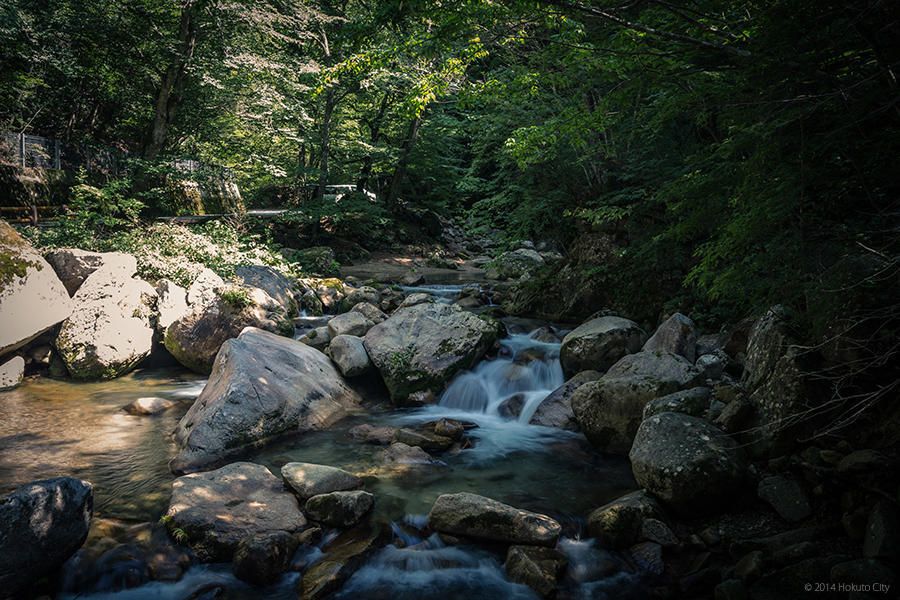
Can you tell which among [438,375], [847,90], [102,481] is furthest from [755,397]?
[102,481]

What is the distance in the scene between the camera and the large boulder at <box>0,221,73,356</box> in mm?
6992

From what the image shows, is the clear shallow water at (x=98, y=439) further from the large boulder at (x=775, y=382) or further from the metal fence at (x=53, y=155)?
the metal fence at (x=53, y=155)

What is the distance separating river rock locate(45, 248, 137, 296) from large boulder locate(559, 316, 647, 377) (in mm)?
8796

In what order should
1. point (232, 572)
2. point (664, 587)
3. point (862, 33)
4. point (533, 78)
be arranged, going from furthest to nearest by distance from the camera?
point (533, 78)
point (232, 572)
point (664, 587)
point (862, 33)

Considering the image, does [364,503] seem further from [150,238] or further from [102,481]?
[150,238]

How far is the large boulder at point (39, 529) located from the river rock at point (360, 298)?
8.58 metres

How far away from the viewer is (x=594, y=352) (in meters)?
→ 7.14

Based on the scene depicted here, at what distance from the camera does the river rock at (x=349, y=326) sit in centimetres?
885

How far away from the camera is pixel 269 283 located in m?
10.1

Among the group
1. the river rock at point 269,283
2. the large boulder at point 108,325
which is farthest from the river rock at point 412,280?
the large boulder at point 108,325

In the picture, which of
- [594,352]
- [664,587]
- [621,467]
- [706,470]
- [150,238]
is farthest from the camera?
[150,238]

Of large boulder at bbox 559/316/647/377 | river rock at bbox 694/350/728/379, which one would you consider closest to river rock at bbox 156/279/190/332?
large boulder at bbox 559/316/647/377

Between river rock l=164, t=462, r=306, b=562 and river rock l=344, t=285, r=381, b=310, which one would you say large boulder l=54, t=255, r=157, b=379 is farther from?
river rock l=164, t=462, r=306, b=562

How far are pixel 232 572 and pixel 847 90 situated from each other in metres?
5.38
